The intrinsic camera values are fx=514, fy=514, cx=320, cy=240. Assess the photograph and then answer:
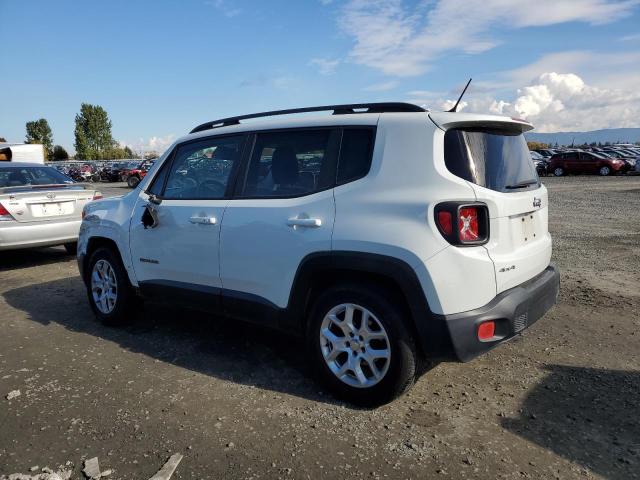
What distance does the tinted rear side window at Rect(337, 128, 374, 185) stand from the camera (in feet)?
10.8

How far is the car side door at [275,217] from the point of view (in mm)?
3396

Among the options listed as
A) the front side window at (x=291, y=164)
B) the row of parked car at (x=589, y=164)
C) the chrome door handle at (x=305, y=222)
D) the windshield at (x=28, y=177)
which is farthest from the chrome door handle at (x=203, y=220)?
the row of parked car at (x=589, y=164)

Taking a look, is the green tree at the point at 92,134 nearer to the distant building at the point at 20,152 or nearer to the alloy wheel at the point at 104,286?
the distant building at the point at 20,152

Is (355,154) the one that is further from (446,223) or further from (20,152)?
(20,152)

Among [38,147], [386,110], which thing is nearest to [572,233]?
[386,110]

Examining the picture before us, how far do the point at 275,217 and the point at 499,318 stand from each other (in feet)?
5.20

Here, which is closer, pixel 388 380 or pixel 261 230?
pixel 388 380

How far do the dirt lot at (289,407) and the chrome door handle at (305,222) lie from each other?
115 cm

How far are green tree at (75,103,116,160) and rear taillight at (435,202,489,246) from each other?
10365cm

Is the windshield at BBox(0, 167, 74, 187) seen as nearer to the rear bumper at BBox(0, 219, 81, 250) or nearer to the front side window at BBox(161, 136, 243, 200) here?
the rear bumper at BBox(0, 219, 81, 250)

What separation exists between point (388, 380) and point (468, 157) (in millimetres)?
1441

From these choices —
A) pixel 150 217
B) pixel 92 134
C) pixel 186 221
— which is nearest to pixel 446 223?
→ pixel 186 221

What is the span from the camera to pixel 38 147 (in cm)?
2178

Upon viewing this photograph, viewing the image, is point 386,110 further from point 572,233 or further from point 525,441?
point 572,233
